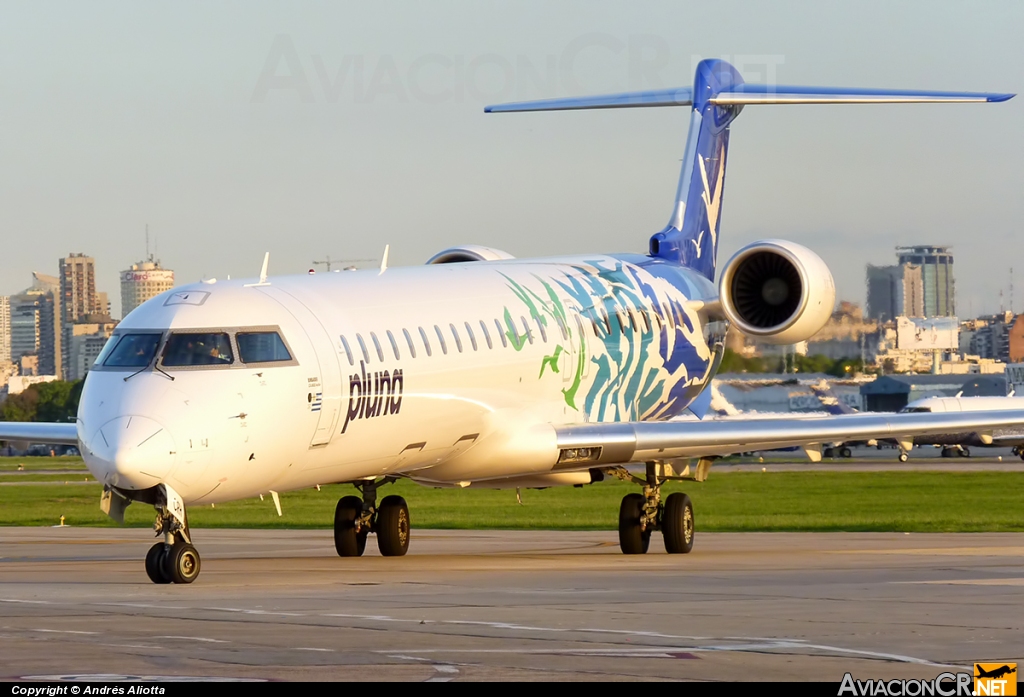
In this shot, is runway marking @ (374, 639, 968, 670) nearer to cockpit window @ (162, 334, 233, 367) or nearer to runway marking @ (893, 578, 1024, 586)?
runway marking @ (893, 578, 1024, 586)

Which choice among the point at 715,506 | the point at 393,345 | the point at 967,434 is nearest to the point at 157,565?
the point at 393,345

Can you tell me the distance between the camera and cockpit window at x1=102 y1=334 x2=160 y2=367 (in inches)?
666

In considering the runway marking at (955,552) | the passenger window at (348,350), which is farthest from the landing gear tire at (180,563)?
the runway marking at (955,552)

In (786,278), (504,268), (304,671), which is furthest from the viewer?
(786,278)

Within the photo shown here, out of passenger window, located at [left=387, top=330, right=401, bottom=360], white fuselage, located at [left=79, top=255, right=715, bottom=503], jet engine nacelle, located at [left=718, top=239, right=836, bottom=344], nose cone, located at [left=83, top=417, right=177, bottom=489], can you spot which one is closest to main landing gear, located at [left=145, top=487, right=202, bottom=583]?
white fuselage, located at [left=79, top=255, right=715, bottom=503]

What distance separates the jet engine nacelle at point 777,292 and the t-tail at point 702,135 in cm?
284

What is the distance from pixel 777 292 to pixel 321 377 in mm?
10742

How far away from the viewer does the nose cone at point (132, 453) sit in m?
15.6

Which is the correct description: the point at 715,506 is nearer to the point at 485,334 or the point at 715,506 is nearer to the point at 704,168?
the point at 704,168

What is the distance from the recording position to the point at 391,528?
23.7 metres

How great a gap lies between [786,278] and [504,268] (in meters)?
4.98

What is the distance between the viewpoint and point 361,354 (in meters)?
18.8

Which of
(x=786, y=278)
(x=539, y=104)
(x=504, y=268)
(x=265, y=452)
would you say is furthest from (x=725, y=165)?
(x=265, y=452)

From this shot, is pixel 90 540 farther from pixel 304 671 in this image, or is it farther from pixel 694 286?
pixel 304 671
